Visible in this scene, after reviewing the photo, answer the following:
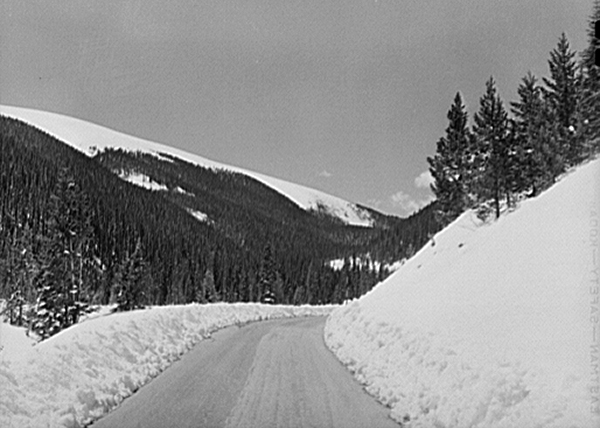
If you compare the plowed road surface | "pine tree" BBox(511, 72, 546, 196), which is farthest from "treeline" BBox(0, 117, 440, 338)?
"pine tree" BBox(511, 72, 546, 196)

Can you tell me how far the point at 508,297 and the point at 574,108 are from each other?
98.1ft

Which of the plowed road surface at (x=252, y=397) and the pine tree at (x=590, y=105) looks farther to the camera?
the pine tree at (x=590, y=105)

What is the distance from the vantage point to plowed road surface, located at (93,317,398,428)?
23.8 ft

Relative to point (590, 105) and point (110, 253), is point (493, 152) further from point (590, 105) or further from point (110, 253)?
point (110, 253)

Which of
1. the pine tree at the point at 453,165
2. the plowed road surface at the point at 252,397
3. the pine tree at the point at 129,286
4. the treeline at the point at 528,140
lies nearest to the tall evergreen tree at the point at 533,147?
the treeline at the point at 528,140

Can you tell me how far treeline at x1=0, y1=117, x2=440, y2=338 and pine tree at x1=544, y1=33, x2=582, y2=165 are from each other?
34.0 m

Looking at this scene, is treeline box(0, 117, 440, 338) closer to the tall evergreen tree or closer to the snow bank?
the snow bank

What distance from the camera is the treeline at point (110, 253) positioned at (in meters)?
33.2

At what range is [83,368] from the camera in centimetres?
905

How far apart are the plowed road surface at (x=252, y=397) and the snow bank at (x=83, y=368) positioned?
0.43m

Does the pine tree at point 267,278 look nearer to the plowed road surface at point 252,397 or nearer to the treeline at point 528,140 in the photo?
the treeline at point 528,140

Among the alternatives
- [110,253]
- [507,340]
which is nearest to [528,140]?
[507,340]

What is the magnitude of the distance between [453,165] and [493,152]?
853 centimetres

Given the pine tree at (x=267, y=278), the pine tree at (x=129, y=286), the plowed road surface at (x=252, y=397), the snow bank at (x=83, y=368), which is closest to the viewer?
the snow bank at (x=83, y=368)
